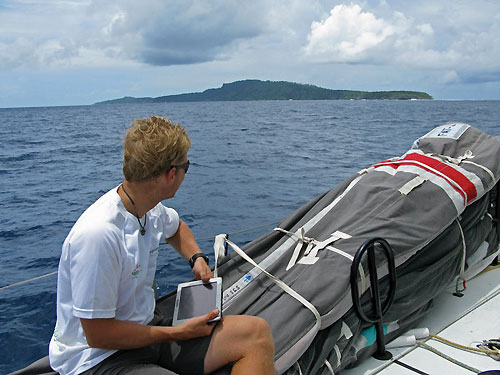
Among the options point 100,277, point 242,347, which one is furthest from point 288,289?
point 100,277

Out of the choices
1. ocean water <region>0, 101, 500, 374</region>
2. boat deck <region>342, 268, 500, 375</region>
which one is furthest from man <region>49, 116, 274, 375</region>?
ocean water <region>0, 101, 500, 374</region>

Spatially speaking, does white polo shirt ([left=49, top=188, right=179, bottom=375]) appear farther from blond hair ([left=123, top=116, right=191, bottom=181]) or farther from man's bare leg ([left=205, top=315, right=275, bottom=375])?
man's bare leg ([left=205, top=315, right=275, bottom=375])

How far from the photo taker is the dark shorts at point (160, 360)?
1.66 m

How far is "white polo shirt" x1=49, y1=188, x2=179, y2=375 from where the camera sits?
154cm

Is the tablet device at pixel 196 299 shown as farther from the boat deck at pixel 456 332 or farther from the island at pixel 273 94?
the island at pixel 273 94

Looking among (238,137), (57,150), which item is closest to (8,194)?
(57,150)

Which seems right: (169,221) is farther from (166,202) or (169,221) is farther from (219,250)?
(166,202)

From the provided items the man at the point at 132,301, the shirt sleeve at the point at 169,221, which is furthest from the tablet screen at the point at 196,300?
the shirt sleeve at the point at 169,221

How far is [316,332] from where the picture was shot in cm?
206

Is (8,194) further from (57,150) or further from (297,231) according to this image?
(297,231)

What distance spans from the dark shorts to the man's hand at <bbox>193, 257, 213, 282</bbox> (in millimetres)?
362

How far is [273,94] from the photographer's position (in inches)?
5837

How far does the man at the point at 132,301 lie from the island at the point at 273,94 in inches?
5388

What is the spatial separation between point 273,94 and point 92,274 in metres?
150
